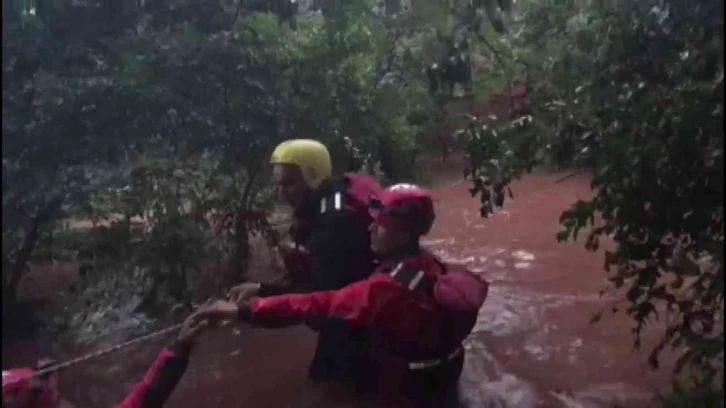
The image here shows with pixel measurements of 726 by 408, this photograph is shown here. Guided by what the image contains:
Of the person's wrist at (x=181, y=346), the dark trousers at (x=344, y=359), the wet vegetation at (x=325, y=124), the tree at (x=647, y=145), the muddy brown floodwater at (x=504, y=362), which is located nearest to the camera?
the tree at (x=647, y=145)

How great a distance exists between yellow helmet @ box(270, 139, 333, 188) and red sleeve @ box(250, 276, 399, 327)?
1014mm

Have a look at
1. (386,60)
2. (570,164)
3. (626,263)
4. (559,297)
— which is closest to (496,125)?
(570,164)

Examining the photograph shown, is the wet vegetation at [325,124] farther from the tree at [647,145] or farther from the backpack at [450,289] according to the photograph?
the backpack at [450,289]

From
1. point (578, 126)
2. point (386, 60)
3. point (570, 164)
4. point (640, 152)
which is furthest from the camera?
point (386, 60)

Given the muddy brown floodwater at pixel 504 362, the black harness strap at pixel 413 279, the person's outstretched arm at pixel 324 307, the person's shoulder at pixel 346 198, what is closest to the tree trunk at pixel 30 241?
the muddy brown floodwater at pixel 504 362

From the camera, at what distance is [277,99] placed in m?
7.02

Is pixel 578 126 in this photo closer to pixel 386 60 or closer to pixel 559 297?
pixel 559 297

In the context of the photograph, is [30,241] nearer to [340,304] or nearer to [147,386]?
[147,386]

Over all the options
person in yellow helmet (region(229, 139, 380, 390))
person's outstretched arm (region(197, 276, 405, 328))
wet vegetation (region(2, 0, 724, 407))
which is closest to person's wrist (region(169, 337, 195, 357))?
person's outstretched arm (region(197, 276, 405, 328))

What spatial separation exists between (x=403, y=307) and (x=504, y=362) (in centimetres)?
203

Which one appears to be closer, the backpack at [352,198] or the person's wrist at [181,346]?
Answer: the person's wrist at [181,346]

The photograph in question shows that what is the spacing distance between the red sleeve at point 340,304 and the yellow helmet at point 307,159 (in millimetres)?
1014

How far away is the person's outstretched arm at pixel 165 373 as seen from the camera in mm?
4090

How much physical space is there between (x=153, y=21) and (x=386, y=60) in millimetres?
2652
